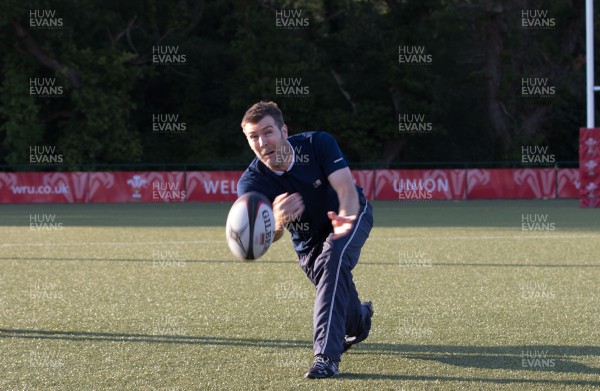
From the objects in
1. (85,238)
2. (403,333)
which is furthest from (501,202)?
(403,333)

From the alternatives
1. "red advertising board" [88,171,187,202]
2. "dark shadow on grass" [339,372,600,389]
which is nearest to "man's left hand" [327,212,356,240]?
"dark shadow on grass" [339,372,600,389]

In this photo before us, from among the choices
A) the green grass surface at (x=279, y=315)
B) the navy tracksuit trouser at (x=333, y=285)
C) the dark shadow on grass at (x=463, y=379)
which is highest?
the navy tracksuit trouser at (x=333, y=285)

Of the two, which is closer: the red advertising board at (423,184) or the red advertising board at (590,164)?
the red advertising board at (590,164)

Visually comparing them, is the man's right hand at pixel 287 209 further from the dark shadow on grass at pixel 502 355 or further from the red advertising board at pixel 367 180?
the red advertising board at pixel 367 180

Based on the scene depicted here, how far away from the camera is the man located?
6.00m

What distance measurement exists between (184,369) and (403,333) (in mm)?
2082

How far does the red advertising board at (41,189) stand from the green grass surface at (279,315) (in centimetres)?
1475

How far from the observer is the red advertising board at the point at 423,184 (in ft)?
107

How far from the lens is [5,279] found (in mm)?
11617

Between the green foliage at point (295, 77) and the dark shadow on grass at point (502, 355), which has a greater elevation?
the green foliage at point (295, 77)

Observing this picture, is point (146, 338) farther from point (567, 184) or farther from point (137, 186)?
point (567, 184)

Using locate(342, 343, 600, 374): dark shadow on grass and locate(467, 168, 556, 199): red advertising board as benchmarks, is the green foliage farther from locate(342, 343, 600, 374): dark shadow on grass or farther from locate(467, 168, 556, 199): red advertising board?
locate(342, 343, 600, 374): dark shadow on grass

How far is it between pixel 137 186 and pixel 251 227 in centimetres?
2721

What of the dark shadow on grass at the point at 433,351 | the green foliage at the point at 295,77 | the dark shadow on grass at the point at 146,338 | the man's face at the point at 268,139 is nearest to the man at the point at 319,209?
the man's face at the point at 268,139
